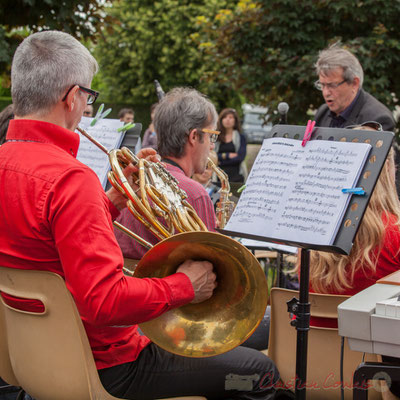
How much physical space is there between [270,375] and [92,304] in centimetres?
70

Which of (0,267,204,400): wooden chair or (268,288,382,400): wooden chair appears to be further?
(268,288,382,400): wooden chair

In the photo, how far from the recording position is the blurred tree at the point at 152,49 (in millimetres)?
16609

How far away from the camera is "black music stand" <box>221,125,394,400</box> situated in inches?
69.2

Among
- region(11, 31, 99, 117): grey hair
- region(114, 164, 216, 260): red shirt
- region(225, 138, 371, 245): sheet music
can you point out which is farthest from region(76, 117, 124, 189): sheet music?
region(11, 31, 99, 117): grey hair

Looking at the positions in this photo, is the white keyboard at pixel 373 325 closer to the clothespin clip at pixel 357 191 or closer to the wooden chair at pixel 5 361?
the clothespin clip at pixel 357 191

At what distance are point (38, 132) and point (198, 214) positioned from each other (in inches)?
34.4

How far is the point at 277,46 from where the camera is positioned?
299 inches

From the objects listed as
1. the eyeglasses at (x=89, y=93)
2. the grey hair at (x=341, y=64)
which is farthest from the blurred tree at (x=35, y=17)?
the eyeglasses at (x=89, y=93)

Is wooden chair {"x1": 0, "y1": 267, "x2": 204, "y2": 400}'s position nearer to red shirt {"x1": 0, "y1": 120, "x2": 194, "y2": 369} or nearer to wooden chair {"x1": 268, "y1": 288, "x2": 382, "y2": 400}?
red shirt {"x1": 0, "y1": 120, "x2": 194, "y2": 369}

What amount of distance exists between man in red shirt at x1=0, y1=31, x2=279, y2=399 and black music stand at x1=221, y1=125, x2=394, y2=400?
13 cm

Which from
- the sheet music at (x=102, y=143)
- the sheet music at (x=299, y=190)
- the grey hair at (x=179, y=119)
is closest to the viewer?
the sheet music at (x=299, y=190)

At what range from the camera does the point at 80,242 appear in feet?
4.92

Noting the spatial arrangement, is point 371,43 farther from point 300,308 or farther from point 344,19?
point 300,308

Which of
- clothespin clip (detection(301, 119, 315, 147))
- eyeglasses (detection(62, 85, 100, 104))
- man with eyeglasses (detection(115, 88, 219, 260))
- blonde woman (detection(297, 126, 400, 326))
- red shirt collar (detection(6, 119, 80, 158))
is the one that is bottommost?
blonde woman (detection(297, 126, 400, 326))
